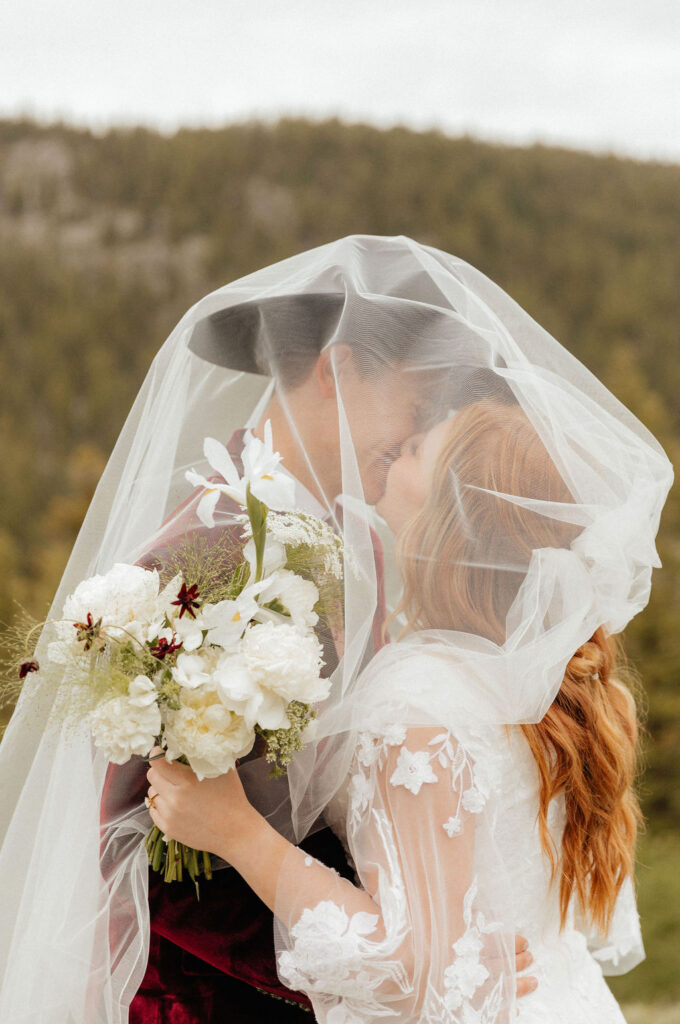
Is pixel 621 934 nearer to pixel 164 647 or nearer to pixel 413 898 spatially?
pixel 413 898

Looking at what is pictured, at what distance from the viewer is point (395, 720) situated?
1.62 metres

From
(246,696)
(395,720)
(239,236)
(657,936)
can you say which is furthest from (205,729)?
(239,236)

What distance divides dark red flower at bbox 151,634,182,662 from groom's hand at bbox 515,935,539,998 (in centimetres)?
104

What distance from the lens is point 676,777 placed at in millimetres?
9516

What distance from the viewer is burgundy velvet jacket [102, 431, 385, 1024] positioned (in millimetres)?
1775

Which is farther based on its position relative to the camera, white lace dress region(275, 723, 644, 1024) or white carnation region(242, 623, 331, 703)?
white lace dress region(275, 723, 644, 1024)

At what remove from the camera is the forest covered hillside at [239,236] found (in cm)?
1416

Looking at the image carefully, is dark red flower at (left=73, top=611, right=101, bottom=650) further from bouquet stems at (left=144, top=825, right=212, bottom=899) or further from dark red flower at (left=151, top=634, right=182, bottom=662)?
bouquet stems at (left=144, top=825, right=212, bottom=899)

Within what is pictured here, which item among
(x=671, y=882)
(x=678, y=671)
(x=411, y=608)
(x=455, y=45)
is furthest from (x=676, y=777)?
(x=455, y=45)

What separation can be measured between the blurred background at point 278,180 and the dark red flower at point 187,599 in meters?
9.65

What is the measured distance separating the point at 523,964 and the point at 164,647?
1.08 m

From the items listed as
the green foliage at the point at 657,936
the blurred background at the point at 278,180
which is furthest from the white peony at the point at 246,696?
the blurred background at the point at 278,180

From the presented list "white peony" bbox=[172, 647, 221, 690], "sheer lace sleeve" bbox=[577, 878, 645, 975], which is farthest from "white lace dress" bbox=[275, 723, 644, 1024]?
"sheer lace sleeve" bbox=[577, 878, 645, 975]

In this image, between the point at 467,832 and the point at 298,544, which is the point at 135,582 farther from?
the point at 467,832
